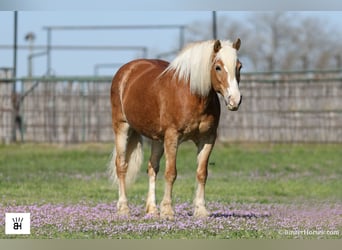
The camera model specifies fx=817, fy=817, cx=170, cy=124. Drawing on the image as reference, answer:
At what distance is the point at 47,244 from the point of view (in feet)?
21.6

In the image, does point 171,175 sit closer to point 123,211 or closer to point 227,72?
point 123,211

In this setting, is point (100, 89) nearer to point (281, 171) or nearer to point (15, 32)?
point (15, 32)

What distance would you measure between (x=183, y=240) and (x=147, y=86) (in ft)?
9.42

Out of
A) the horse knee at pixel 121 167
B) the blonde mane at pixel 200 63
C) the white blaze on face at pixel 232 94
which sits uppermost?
the blonde mane at pixel 200 63

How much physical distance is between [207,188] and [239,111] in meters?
9.70

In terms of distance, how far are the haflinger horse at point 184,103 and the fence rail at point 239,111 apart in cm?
1299

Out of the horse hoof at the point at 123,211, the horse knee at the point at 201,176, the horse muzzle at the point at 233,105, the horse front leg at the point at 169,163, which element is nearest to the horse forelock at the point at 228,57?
the horse muzzle at the point at 233,105

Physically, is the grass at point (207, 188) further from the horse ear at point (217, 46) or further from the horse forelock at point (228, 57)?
the horse ear at point (217, 46)

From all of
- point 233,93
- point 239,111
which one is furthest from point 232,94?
point 239,111

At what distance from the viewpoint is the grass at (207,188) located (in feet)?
26.4

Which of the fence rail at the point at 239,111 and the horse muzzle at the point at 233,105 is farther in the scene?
the fence rail at the point at 239,111

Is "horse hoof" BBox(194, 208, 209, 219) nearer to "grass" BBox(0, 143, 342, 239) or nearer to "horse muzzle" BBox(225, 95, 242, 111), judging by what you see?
"grass" BBox(0, 143, 342, 239)

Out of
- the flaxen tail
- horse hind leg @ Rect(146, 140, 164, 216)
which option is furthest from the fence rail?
horse hind leg @ Rect(146, 140, 164, 216)

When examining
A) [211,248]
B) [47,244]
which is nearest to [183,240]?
[211,248]
